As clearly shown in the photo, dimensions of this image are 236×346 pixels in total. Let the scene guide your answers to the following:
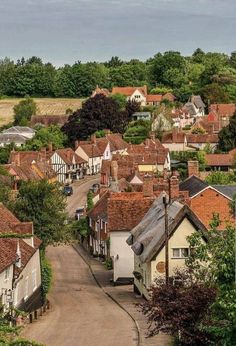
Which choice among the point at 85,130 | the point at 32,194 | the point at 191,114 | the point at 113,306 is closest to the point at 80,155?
the point at 85,130

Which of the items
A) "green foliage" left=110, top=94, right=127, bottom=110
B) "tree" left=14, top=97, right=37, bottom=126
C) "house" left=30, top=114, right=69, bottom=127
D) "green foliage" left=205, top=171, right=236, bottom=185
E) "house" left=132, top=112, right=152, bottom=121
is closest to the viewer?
"green foliage" left=205, top=171, right=236, bottom=185

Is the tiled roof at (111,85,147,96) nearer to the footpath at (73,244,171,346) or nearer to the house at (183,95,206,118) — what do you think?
the house at (183,95,206,118)

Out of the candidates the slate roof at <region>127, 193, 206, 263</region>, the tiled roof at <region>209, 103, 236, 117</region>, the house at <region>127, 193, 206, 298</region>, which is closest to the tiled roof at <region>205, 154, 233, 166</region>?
the tiled roof at <region>209, 103, 236, 117</region>

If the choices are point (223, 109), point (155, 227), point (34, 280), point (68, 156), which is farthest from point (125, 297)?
point (223, 109)

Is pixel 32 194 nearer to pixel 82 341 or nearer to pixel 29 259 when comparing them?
pixel 29 259

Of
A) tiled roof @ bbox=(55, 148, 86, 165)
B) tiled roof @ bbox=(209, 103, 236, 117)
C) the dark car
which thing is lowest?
the dark car

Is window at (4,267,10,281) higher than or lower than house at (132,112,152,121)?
lower

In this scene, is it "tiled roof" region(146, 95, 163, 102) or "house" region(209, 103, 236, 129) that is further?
"tiled roof" region(146, 95, 163, 102)
